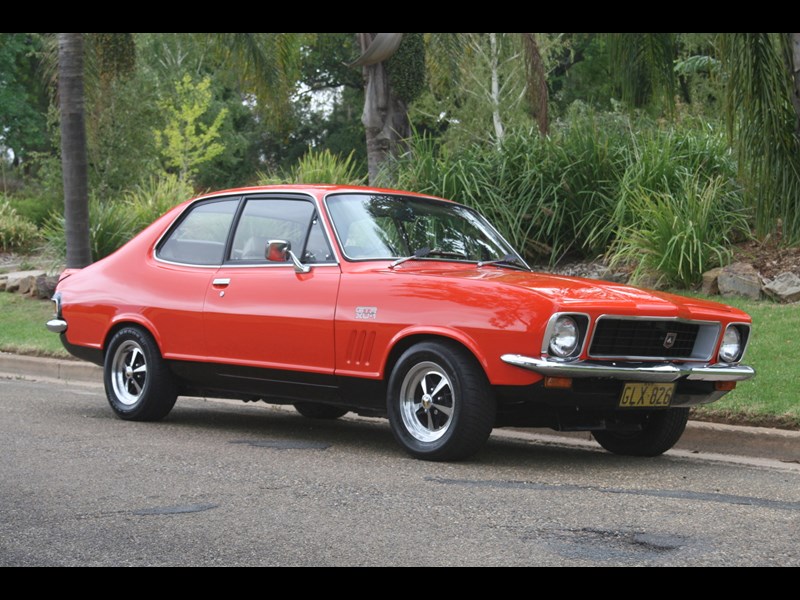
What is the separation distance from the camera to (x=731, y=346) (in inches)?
288

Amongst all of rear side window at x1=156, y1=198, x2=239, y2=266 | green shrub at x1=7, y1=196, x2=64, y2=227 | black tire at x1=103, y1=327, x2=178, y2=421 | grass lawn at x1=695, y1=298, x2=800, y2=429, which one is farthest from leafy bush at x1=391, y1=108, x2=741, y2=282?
green shrub at x1=7, y1=196, x2=64, y2=227

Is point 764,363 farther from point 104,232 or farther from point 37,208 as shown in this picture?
point 37,208

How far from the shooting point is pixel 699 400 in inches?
283

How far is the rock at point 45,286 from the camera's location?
16359mm

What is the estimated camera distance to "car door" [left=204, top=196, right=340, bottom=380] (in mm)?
7520

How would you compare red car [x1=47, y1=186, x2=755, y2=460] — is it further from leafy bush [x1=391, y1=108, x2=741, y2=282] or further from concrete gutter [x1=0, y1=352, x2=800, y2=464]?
leafy bush [x1=391, y1=108, x2=741, y2=282]

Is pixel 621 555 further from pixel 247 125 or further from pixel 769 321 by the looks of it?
pixel 247 125

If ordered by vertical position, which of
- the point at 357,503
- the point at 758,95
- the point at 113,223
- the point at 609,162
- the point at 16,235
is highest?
the point at 758,95

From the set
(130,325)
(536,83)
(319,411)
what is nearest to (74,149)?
(536,83)

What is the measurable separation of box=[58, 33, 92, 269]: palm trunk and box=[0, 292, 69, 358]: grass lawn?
0.86m

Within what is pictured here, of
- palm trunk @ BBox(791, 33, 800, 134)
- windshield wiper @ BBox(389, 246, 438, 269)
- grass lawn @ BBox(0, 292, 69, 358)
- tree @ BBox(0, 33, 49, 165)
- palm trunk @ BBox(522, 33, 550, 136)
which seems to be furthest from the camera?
tree @ BBox(0, 33, 49, 165)

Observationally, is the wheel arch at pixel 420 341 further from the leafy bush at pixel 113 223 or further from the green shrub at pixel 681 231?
the leafy bush at pixel 113 223

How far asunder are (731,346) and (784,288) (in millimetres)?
4589
